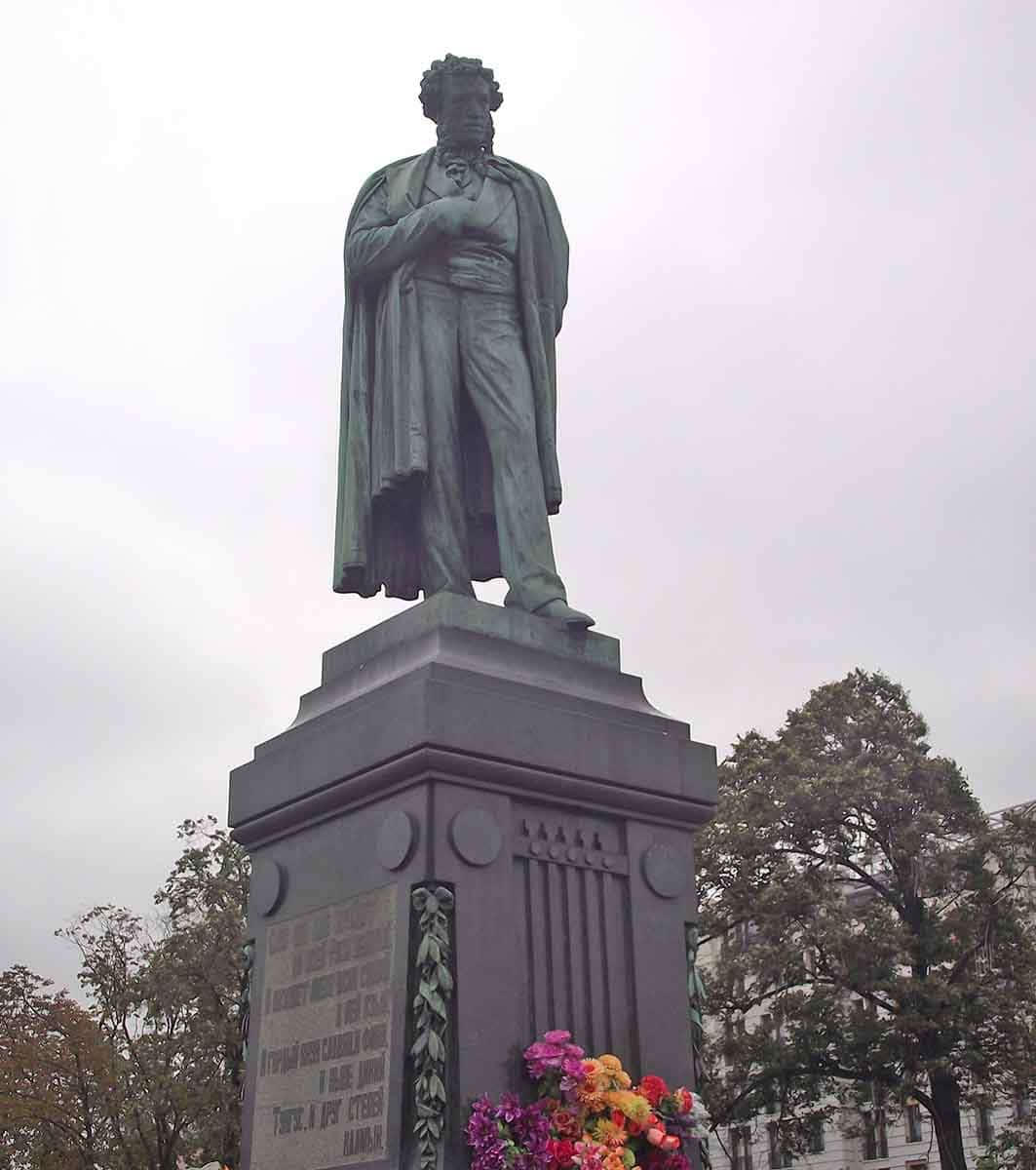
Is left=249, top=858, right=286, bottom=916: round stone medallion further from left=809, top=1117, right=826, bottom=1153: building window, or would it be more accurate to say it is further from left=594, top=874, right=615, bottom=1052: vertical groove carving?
left=809, top=1117, right=826, bottom=1153: building window

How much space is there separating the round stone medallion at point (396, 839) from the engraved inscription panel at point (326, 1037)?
0.14 meters

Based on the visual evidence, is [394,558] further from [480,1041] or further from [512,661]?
[480,1041]

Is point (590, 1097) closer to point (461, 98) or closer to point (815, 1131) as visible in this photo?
point (461, 98)

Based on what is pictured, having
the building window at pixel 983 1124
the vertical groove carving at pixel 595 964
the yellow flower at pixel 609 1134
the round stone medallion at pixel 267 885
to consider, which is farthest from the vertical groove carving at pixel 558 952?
the building window at pixel 983 1124

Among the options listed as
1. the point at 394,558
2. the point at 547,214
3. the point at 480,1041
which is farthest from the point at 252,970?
the point at 547,214

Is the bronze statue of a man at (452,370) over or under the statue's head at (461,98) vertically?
under

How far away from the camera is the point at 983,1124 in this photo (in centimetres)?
4228

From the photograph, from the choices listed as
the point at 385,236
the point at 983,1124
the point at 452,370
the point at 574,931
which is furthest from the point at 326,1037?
the point at 983,1124

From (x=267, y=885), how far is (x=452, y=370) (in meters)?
3.10

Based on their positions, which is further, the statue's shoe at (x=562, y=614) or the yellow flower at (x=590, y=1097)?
the statue's shoe at (x=562, y=614)

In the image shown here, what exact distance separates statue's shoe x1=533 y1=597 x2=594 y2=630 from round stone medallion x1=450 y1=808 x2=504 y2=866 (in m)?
1.45

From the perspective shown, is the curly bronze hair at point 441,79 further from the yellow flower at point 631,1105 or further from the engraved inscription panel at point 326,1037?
the yellow flower at point 631,1105

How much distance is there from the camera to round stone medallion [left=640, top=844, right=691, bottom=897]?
25.5 feet

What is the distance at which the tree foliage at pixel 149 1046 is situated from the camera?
1200 inches
